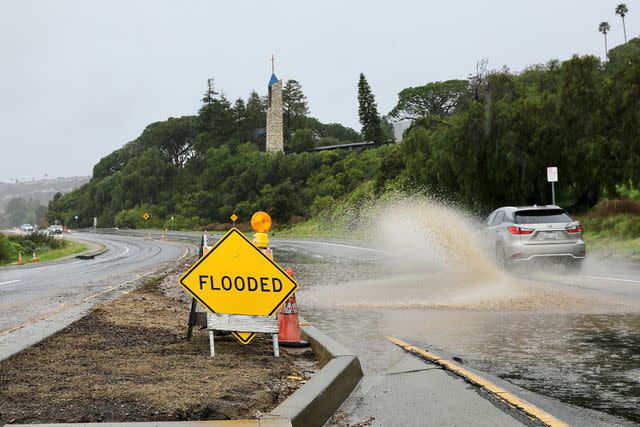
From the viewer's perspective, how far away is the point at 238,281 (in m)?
7.07

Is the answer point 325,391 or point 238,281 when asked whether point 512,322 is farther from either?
point 325,391

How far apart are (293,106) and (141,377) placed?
138 metres

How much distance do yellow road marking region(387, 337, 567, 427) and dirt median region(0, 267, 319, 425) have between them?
116 centimetres

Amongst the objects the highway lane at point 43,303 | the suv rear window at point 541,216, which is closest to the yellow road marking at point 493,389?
the highway lane at point 43,303

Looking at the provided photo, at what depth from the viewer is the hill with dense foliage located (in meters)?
29.9

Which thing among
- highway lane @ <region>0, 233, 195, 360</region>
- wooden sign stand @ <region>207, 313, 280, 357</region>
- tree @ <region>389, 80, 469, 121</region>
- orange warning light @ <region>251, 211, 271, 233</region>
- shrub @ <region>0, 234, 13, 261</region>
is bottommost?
shrub @ <region>0, 234, 13, 261</region>

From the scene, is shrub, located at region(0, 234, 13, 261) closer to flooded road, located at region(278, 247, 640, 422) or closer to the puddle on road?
the puddle on road

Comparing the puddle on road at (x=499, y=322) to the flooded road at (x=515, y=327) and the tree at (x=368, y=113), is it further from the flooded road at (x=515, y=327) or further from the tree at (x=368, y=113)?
the tree at (x=368, y=113)

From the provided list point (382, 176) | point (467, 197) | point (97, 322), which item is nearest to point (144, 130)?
point (382, 176)

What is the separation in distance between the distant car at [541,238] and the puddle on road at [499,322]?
0.50 m

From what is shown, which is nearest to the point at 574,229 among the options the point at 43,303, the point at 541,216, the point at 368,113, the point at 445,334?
the point at 541,216

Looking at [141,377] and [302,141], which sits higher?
[302,141]

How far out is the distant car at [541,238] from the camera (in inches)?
619

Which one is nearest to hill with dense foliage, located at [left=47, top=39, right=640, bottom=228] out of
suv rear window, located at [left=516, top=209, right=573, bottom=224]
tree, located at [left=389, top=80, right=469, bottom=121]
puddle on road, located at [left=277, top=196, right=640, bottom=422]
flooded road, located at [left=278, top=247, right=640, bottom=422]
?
tree, located at [left=389, top=80, right=469, bottom=121]
